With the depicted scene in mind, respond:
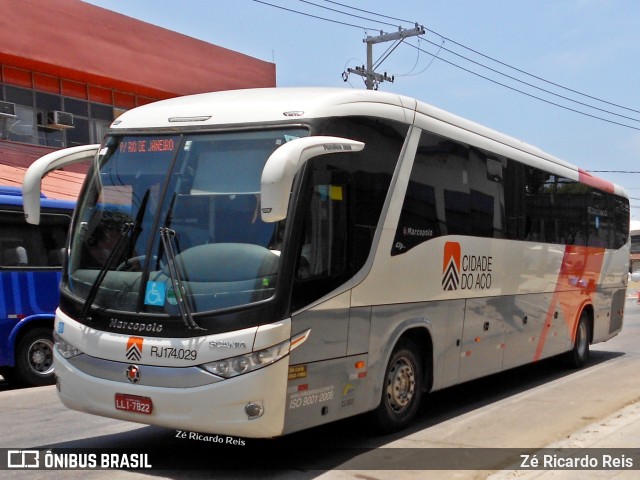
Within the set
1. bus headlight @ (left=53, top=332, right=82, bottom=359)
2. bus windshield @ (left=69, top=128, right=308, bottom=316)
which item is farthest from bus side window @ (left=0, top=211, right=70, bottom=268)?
bus headlight @ (left=53, top=332, right=82, bottom=359)

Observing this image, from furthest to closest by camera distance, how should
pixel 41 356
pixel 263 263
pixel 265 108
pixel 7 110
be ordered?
pixel 7 110
pixel 41 356
pixel 265 108
pixel 263 263

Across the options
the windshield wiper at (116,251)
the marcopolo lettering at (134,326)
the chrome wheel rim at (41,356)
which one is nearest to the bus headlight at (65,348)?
the windshield wiper at (116,251)

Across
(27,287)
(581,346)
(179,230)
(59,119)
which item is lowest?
(581,346)

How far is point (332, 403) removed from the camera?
6977mm

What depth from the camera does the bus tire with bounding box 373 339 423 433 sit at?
7992mm

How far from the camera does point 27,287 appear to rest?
11.9 m

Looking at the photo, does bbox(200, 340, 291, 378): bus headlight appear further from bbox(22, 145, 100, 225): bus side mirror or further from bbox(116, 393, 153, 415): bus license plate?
bbox(22, 145, 100, 225): bus side mirror

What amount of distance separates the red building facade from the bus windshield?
12360 mm

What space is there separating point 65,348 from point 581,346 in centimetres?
979

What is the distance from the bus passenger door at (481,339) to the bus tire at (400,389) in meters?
1.07

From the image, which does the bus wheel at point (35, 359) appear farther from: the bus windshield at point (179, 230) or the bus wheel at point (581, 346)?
the bus wheel at point (581, 346)

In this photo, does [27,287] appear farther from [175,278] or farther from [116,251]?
[175,278]

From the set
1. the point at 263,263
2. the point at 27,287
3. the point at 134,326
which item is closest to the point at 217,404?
the point at 134,326

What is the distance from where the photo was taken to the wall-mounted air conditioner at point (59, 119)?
2289cm
